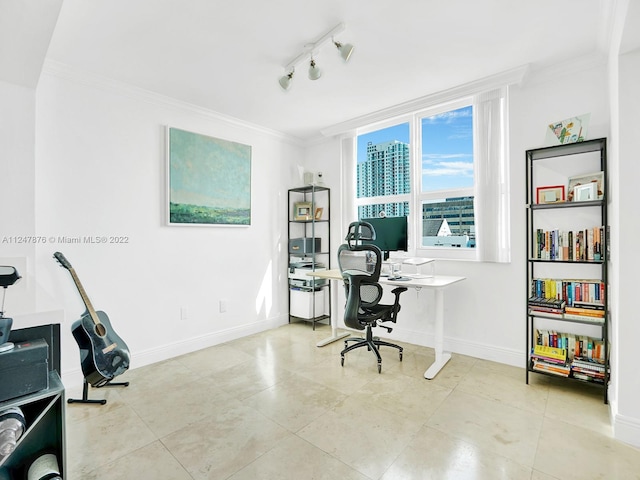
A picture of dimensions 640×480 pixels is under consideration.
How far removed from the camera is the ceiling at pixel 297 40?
1.93 meters

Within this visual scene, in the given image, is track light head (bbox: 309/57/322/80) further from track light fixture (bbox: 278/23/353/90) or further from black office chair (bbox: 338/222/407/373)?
black office chair (bbox: 338/222/407/373)

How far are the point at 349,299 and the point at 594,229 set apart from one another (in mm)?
1882

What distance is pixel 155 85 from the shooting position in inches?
113

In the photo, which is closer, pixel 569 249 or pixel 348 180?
pixel 569 249

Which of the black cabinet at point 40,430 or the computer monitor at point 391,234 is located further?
the computer monitor at point 391,234

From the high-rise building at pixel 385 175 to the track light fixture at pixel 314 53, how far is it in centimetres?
161

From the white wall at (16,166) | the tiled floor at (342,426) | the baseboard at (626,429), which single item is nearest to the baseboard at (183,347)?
the tiled floor at (342,426)

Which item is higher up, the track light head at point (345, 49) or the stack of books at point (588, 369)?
the track light head at point (345, 49)

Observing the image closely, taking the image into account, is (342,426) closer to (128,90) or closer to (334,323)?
(334,323)

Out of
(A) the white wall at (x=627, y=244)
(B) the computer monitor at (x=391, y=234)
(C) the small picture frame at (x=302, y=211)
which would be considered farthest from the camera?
(C) the small picture frame at (x=302, y=211)

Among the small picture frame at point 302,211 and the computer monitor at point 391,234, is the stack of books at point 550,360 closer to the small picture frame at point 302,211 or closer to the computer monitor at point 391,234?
the computer monitor at point 391,234

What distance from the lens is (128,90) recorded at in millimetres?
2871

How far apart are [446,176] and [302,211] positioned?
185 centimetres

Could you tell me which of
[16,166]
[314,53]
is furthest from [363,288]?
[16,166]
